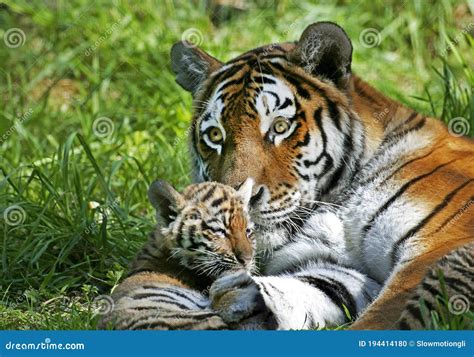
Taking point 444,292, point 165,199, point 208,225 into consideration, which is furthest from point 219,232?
point 444,292

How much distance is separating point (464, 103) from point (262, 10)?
3.48 m

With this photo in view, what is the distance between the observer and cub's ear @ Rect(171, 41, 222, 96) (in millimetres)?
6246

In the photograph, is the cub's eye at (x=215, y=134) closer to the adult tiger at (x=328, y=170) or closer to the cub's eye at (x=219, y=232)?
the adult tiger at (x=328, y=170)

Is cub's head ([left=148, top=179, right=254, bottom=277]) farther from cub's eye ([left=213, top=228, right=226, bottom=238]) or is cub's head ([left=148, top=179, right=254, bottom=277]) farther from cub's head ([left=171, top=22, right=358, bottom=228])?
cub's head ([left=171, top=22, right=358, bottom=228])

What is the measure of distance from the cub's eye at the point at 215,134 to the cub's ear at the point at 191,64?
1.65 feet

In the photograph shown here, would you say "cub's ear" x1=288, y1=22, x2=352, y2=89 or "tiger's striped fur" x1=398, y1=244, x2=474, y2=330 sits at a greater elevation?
"cub's ear" x1=288, y1=22, x2=352, y2=89

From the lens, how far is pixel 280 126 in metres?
5.69

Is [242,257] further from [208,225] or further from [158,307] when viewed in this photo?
[158,307]

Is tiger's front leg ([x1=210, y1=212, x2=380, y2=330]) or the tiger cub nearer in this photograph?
tiger's front leg ([x1=210, y1=212, x2=380, y2=330])

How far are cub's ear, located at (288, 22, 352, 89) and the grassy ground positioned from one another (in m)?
1.56

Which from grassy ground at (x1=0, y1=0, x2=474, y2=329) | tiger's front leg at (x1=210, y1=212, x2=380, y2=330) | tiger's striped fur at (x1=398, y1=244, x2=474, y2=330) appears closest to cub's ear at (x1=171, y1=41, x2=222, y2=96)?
grassy ground at (x1=0, y1=0, x2=474, y2=329)

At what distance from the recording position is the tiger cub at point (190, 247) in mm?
5043

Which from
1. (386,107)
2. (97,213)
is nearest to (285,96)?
(386,107)

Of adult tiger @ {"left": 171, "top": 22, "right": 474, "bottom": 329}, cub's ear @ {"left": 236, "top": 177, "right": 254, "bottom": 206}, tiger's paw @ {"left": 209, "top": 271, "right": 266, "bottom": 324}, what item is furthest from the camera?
adult tiger @ {"left": 171, "top": 22, "right": 474, "bottom": 329}
